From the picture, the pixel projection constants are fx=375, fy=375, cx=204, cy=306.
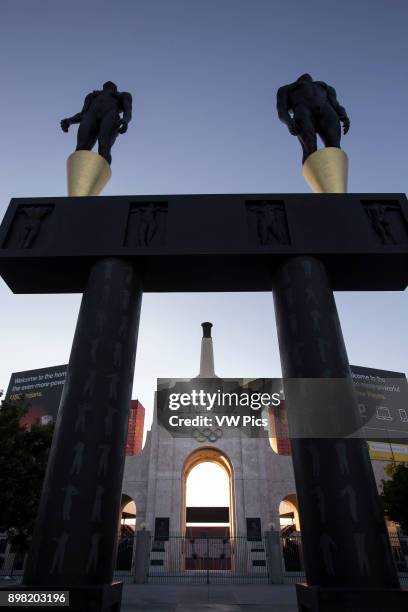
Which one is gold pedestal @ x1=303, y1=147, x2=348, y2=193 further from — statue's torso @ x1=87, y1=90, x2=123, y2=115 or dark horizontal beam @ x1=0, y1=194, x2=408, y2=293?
statue's torso @ x1=87, y1=90, x2=123, y2=115

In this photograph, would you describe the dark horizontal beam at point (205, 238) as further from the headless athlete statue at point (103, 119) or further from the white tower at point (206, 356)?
the white tower at point (206, 356)

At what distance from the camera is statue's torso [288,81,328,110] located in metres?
9.71

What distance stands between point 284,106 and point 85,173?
220 inches

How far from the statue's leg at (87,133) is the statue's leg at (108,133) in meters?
0.22

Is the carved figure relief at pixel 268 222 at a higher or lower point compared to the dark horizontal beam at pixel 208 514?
higher

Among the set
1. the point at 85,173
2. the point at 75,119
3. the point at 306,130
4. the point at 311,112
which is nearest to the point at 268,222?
the point at 306,130

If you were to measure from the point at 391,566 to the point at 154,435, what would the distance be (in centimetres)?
2997

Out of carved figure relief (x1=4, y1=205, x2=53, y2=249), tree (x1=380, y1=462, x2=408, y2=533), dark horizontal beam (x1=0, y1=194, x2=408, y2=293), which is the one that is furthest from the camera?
tree (x1=380, y1=462, x2=408, y2=533)

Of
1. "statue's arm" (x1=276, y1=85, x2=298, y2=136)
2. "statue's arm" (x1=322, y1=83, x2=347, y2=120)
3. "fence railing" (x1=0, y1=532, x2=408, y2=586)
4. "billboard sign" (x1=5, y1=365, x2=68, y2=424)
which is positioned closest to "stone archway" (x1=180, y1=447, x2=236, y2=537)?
"fence railing" (x1=0, y1=532, x2=408, y2=586)

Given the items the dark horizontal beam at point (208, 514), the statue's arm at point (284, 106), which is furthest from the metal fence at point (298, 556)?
the statue's arm at point (284, 106)

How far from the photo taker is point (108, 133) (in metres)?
9.69

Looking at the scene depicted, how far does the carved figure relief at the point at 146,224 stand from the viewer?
805 centimetres

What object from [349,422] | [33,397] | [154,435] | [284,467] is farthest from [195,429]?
[349,422]

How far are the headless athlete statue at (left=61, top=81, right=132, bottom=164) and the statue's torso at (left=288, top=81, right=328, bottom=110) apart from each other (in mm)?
4438
